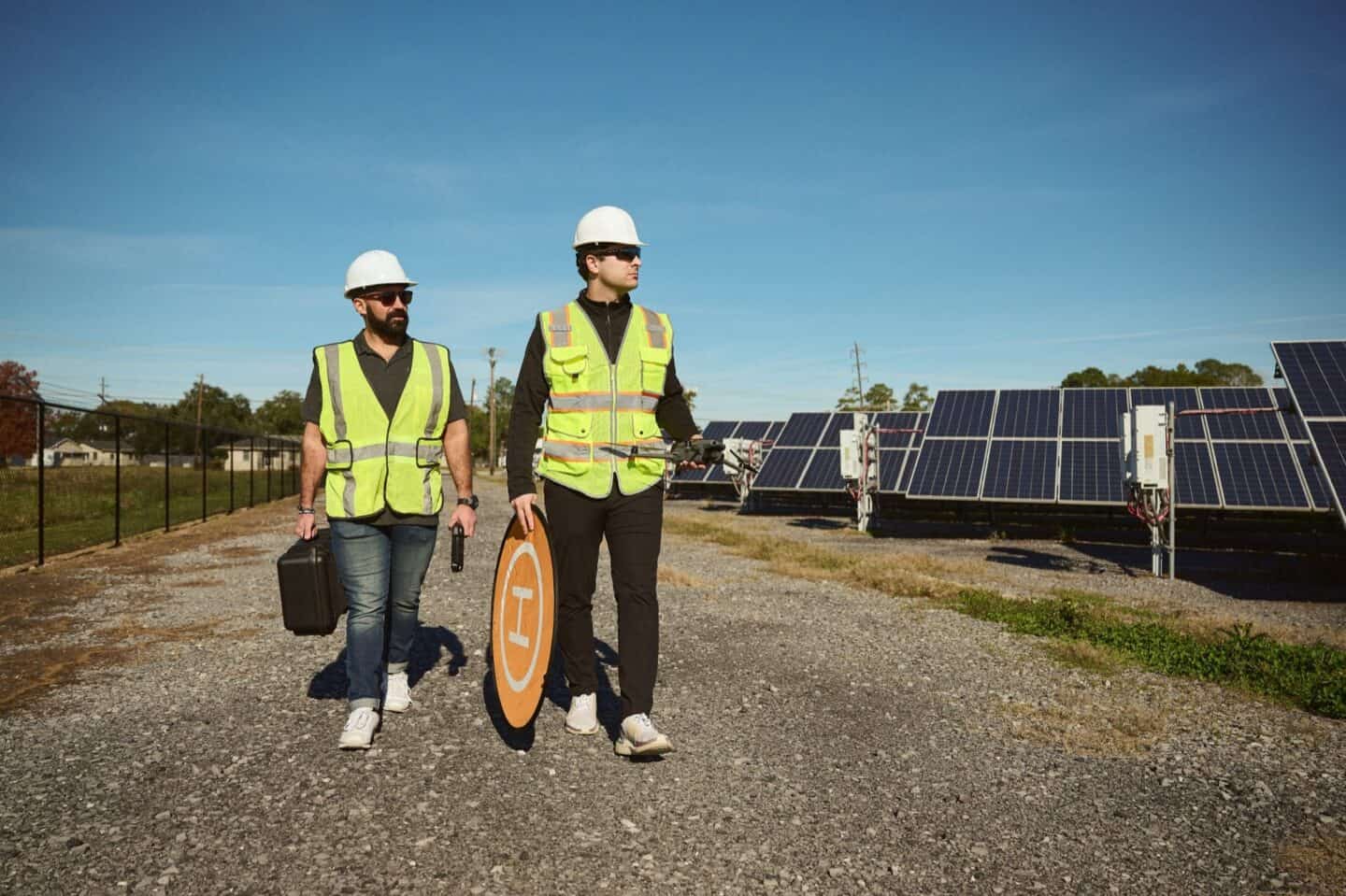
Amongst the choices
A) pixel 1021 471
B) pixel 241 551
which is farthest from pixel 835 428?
pixel 241 551

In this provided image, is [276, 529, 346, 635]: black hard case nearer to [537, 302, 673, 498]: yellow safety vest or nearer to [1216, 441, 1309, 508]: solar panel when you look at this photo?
[537, 302, 673, 498]: yellow safety vest

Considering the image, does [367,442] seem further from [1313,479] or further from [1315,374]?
[1313,479]

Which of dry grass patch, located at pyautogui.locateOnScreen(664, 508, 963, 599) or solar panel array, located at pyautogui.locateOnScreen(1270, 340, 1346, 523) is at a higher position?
solar panel array, located at pyautogui.locateOnScreen(1270, 340, 1346, 523)

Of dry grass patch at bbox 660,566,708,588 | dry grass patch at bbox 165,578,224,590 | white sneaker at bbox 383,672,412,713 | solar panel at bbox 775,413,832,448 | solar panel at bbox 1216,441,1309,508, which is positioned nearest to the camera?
→ white sneaker at bbox 383,672,412,713

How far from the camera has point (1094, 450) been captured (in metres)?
16.9

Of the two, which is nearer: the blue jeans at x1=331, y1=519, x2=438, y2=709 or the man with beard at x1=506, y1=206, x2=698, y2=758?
the man with beard at x1=506, y1=206, x2=698, y2=758

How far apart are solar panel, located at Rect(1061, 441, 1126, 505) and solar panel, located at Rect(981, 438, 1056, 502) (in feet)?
0.76

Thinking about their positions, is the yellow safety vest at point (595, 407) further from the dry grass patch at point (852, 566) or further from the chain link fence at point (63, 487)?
the chain link fence at point (63, 487)

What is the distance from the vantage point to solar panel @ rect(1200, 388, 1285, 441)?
16297 mm

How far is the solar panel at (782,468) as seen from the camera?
79.0 feet

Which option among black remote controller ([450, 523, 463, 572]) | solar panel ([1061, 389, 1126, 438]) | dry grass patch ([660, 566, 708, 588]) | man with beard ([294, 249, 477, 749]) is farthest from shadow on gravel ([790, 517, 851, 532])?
man with beard ([294, 249, 477, 749])

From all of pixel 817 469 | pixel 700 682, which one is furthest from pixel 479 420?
pixel 700 682

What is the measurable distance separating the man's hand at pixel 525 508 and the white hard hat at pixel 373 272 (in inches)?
50.2

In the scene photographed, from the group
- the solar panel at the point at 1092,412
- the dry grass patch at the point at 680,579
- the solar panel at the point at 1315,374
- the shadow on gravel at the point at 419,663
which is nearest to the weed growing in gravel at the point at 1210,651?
the dry grass patch at the point at 680,579
